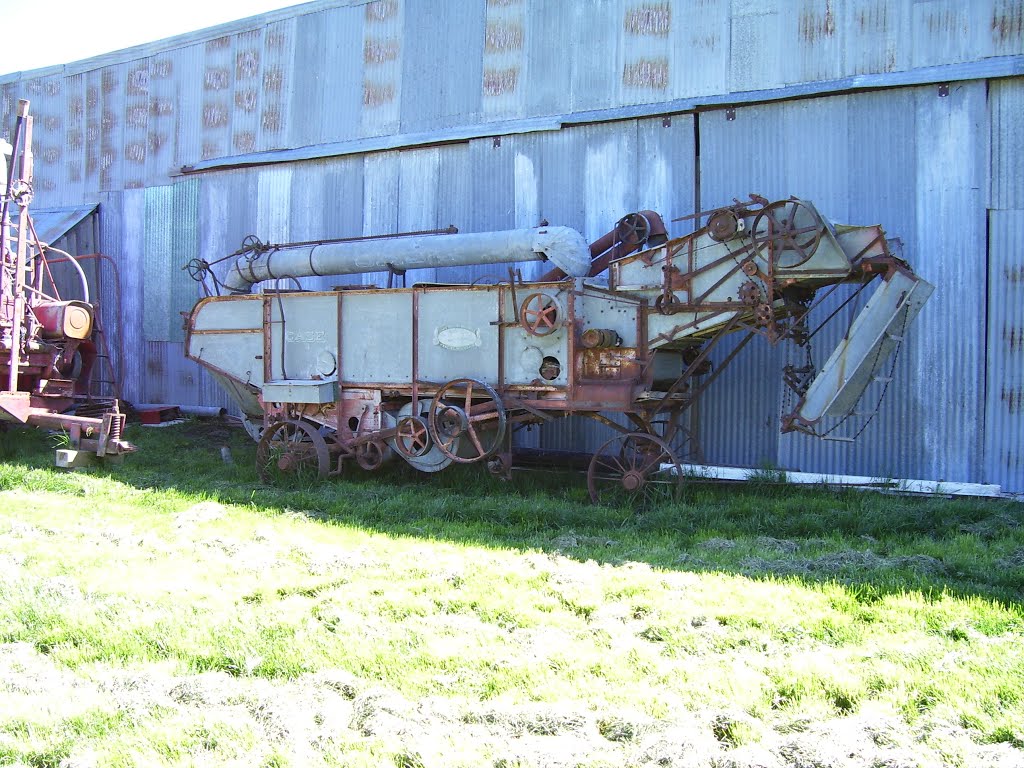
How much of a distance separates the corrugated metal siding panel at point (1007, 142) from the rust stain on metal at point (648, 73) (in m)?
3.81

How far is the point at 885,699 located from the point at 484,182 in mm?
9695

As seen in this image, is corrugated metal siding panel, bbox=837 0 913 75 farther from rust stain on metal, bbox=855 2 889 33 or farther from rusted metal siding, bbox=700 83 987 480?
rusted metal siding, bbox=700 83 987 480

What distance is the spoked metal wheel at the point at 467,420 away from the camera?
377 inches

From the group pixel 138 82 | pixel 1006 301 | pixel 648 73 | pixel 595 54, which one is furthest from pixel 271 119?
pixel 1006 301

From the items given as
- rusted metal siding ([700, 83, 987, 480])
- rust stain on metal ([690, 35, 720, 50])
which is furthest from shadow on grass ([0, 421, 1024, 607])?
rust stain on metal ([690, 35, 720, 50])

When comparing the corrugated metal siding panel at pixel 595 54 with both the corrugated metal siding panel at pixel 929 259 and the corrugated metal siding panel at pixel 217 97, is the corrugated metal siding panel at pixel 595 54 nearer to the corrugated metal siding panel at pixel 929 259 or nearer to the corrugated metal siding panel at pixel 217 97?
the corrugated metal siding panel at pixel 929 259

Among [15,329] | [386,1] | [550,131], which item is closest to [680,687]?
[550,131]

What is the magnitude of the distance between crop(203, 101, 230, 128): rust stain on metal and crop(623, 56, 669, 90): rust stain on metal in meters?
7.44

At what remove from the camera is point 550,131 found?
39.5ft

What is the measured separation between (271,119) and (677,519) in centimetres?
1020

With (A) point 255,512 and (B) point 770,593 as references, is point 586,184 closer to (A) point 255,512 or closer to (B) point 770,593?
(A) point 255,512

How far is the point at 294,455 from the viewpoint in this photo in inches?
414

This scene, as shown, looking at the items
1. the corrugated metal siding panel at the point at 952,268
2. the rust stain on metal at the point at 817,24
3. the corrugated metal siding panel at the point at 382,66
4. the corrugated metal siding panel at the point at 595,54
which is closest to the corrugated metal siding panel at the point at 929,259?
the corrugated metal siding panel at the point at 952,268

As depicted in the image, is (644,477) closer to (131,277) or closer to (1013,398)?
(1013,398)
